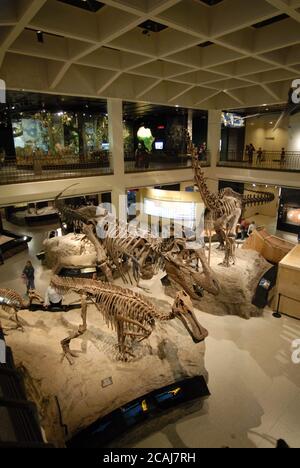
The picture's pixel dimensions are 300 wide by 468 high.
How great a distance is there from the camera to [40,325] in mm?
6297

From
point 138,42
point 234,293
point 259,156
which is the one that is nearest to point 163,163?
point 259,156

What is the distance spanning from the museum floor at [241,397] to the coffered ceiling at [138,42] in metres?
6.73

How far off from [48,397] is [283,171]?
1271 centimetres

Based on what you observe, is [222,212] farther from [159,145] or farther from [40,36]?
[159,145]

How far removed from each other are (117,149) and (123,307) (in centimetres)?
898

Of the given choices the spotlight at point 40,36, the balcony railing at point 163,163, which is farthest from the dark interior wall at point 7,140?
the spotlight at point 40,36

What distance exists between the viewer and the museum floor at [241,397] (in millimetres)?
4336

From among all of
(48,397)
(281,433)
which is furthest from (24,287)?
(281,433)

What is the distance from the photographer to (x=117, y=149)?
40.9 feet

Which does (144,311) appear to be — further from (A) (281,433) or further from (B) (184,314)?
(A) (281,433)

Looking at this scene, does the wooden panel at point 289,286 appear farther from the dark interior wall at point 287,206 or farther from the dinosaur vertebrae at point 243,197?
the dark interior wall at point 287,206

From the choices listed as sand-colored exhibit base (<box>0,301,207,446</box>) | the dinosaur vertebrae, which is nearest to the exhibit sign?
the dinosaur vertebrae
